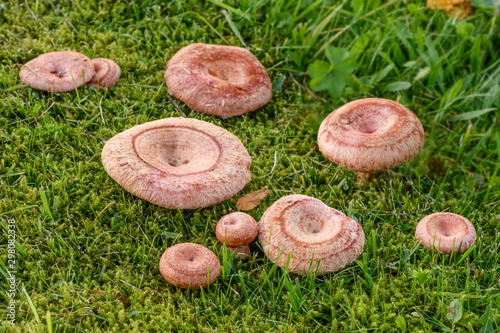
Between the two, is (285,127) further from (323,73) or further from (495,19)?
(495,19)

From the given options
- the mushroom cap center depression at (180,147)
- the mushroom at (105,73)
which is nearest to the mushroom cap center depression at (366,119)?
the mushroom cap center depression at (180,147)

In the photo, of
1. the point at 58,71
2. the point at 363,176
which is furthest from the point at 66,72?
the point at 363,176

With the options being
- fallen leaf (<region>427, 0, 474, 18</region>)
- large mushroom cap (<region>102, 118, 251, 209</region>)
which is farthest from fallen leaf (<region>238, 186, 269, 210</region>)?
fallen leaf (<region>427, 0, 474, 18</region>)

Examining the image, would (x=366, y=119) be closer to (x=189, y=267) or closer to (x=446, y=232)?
(x=446, y=232)

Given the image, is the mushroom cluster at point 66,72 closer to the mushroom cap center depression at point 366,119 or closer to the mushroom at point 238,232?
the mushroom at point 238,232

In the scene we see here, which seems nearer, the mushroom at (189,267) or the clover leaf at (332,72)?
the mushroom at (189,267)

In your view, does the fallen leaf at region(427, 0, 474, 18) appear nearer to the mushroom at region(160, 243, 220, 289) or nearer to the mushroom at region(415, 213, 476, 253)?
the mushroom at region(415, 213, 476, 253)
